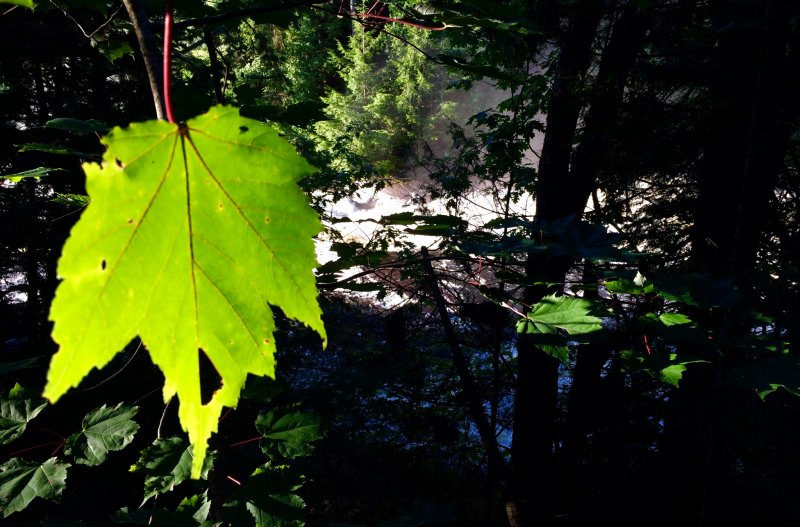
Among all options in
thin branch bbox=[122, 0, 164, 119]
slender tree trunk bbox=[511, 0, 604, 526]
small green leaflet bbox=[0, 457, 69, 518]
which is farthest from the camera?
slender tree trunk bbox=[511, 0, 604, 526]

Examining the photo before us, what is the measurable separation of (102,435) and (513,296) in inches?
105

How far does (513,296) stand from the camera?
11.1 ft

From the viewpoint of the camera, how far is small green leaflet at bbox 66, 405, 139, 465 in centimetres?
122

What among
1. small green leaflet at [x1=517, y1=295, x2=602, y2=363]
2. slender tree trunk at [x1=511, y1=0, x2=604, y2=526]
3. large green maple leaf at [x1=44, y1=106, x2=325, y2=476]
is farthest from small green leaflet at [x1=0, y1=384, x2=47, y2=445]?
slender tree trunk at [x1=511, y1=0, x2=604, y2=526]

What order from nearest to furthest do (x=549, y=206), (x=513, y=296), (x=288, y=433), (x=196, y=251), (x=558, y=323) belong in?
(x=196, y=251), (x=288, y=433), (x=558, y=323), (x=513, y=296), (x=549, y=206)

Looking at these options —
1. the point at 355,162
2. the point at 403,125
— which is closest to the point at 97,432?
the point at 355,162

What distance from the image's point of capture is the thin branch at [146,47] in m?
0.66

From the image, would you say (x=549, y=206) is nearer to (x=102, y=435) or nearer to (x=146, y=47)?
(x=102, y=435)

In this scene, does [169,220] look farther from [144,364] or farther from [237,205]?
[144,364]

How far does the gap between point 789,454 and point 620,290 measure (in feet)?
10.9

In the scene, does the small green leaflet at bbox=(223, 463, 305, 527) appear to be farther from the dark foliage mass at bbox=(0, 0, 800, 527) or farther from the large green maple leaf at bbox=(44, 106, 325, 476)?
the large green maple leaf at bbox=(44, 106, 325, 476)

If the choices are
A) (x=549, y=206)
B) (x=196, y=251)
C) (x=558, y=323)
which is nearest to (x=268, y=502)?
(x=196, y=251)

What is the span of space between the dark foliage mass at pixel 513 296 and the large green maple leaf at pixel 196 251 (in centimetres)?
28

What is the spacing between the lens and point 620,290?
1599 mm
